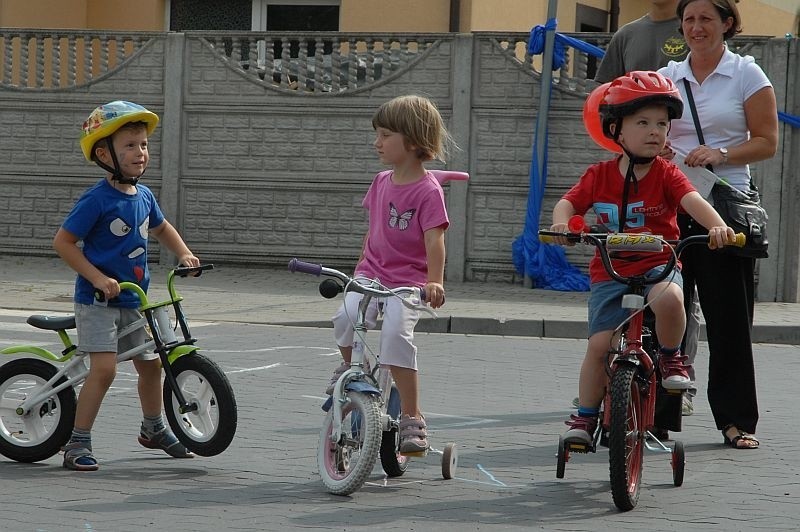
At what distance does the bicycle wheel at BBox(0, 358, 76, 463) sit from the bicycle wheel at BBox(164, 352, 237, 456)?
0.43m

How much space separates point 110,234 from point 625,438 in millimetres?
2334

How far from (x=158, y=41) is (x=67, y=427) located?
408 inches

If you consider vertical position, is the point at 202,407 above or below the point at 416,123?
below

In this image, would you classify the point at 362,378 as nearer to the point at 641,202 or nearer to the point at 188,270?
the point at 188,270

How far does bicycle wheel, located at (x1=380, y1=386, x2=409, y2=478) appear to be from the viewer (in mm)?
5989

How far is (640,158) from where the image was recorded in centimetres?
598

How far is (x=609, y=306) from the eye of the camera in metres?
5.98

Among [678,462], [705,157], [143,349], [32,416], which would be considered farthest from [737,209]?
[32,416]

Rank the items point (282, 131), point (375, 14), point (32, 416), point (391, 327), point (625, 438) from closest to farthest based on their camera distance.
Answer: point (625, 438)
point (391, 327)
point (32, 416)
point (282, 131)
point (375, 14)

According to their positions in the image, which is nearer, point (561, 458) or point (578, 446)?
point (578, 446)

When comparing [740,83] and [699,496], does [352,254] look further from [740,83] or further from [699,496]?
[699,496]

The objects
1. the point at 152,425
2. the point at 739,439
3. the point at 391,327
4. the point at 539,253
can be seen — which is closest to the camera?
the point at 391,327

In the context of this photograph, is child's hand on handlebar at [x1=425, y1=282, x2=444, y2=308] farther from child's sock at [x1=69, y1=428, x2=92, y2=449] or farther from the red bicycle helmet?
child's sock at [x1=69, y1=428, x2=92, y2=449]

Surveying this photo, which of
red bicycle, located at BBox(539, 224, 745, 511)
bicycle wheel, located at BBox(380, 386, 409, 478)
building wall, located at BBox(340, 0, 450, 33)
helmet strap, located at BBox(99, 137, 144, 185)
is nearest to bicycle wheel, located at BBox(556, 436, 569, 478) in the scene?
red bicycle, located at BBox(539, 224, 745, 511)
